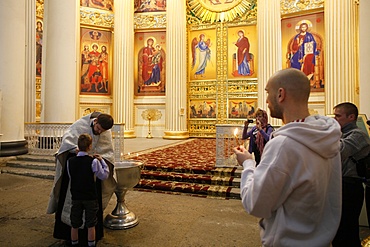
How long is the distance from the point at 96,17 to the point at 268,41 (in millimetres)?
8668

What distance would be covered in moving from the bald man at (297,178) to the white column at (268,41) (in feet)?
35.2

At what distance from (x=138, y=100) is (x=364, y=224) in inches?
496

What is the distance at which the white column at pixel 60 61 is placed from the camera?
8.78m

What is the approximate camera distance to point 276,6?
11.9 meters

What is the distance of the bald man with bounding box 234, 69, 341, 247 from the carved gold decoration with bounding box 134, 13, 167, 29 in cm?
1449

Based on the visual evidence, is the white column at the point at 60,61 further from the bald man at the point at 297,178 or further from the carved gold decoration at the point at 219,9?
the bald man at the point at 297,178

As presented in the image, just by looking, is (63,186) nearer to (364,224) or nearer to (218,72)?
(364,224)

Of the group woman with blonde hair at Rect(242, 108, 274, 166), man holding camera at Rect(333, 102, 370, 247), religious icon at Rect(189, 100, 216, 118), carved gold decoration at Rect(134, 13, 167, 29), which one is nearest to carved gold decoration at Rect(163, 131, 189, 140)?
religious icon at Rect(189, 100, 216, 118)

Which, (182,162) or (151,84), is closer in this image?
(182,162)

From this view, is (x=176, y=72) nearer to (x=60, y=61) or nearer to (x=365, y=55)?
(x=60, y=61)

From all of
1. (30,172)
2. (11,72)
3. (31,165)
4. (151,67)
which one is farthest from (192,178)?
(151,67)

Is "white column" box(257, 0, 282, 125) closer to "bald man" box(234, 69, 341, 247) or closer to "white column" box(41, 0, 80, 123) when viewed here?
"white column" box(41, 0, 80, 123)

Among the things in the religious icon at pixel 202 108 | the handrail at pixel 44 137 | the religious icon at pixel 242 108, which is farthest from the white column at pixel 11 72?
the religious icon at pixel 242 108

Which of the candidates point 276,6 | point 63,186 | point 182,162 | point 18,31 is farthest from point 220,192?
point 276,6
